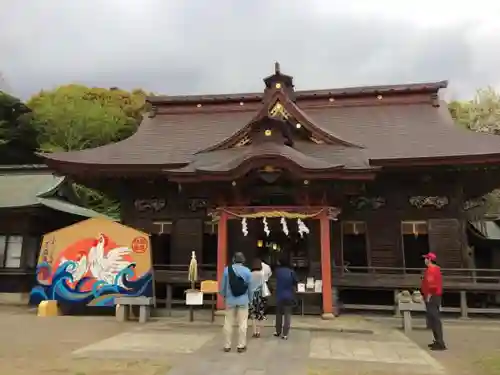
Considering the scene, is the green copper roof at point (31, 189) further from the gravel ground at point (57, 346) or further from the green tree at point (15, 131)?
the green tree at point (15, 131)

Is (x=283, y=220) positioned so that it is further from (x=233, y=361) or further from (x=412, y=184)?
(x=233, y=361)

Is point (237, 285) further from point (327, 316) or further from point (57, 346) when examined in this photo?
point (327, 316)

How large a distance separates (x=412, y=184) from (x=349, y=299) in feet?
14.4

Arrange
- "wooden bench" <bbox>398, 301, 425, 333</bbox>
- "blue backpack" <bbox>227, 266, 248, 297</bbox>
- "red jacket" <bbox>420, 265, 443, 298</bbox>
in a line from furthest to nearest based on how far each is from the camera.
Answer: "wooden bench" <bbox>398, 301, 425, 333</bbox> < "red jacket" <bbox>420, 265, 443, 298</bbox> < "blue backpack" <bbox>227, 266, 248, 297</bbox>

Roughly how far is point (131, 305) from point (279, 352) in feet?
20.3

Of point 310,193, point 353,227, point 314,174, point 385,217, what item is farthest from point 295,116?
point 385,217

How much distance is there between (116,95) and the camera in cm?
4672

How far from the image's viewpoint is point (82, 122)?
37.9m

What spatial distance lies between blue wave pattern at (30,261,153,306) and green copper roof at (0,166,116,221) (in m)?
5.76

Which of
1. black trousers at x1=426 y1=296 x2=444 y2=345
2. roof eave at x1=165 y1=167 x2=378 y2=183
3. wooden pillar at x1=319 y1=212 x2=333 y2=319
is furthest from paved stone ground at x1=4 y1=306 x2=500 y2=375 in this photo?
roof eave at x1=165 y1=167 x2=378 y2=183

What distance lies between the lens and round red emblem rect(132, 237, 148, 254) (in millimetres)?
13484

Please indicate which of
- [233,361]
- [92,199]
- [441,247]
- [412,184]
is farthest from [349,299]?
[92,199]

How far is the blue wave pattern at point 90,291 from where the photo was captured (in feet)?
43.7

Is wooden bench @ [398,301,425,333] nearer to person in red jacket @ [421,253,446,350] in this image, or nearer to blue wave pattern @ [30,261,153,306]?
person in red jacket @ [421,253,446,350]
